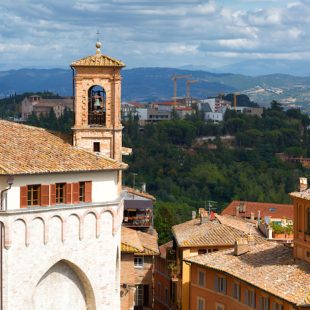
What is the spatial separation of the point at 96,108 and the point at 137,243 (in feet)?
40.7

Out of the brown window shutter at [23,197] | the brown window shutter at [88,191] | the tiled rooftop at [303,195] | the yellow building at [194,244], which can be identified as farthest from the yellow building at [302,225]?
the brown window shutter at [23,197]

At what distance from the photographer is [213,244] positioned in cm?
5972

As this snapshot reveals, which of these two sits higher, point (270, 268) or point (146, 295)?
point (270, 268)

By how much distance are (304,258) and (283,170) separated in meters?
122

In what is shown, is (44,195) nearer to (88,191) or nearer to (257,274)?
(88,191)

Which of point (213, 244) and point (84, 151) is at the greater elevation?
point (84, 151)

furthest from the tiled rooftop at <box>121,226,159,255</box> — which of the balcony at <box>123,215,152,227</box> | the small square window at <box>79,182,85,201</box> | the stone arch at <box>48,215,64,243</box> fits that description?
the stone arch at <box>48,215,64,243</box>

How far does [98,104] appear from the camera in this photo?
45625mm

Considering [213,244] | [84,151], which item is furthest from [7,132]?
[213,244]

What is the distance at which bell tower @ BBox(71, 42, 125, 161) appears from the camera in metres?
44.9

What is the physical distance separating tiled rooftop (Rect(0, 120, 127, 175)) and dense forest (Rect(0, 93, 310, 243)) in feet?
247

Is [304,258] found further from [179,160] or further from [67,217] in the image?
[179,160]

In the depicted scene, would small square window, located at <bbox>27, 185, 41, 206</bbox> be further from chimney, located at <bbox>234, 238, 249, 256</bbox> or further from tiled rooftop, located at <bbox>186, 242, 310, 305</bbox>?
chimney, located at <bbox>234, 238, 249, 256</bbox>

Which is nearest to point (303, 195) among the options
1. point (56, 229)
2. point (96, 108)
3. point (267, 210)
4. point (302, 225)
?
point (302, 225)
